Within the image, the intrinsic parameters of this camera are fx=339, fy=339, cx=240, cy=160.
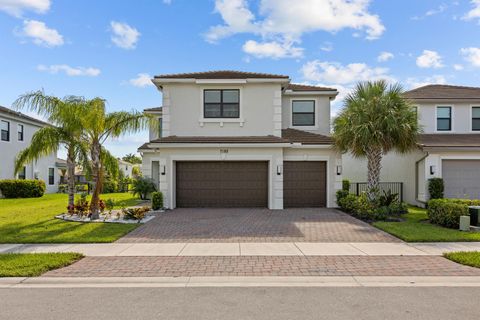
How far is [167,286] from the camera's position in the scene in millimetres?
5984

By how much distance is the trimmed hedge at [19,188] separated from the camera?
2456 cm

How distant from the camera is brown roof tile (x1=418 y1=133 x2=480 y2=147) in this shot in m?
17.4

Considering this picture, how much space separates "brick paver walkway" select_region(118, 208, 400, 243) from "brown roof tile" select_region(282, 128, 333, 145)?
354cm

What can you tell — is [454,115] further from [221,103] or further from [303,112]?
[221,103]

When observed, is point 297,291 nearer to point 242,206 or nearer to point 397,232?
point 397,232

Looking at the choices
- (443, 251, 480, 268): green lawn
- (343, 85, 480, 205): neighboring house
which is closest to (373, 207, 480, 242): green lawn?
(443, 251, 480, 268): green lawn

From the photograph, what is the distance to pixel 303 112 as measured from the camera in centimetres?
1903

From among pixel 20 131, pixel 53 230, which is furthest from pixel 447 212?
pixel 20 131

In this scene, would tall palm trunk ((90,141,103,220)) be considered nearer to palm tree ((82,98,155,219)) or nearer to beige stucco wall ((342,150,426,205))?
palm tree ((82,98,155,219))

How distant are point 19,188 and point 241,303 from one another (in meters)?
25.6

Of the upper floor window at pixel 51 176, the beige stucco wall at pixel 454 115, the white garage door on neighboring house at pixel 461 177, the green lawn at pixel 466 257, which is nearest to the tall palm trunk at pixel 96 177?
the green lawn at pixel 466 257

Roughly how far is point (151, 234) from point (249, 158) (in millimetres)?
7038

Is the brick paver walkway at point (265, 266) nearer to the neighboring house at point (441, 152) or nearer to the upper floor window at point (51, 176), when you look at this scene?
the neighboring house at point (441, 152)

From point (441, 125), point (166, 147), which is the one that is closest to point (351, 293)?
point (166, 147)
